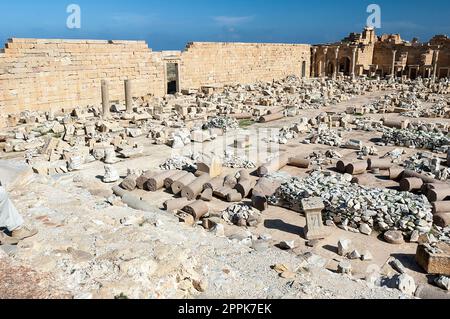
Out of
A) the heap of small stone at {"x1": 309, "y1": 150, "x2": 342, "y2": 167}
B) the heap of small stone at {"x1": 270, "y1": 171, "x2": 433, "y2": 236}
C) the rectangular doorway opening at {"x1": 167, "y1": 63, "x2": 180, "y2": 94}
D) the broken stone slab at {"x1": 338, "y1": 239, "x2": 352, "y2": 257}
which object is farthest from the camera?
the rectangular doorway opening at {"x1": 167, "y1": 63, "x2": 180, "y2": 94}

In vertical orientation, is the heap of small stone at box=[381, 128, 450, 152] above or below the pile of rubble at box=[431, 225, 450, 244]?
above

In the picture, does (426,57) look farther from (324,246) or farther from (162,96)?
(324,246)

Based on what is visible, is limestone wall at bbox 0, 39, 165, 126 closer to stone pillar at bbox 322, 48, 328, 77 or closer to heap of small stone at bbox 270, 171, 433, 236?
heap of small stone at bbox 270, 171, 433, 236

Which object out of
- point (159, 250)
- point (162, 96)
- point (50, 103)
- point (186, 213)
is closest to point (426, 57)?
point (162, 96)

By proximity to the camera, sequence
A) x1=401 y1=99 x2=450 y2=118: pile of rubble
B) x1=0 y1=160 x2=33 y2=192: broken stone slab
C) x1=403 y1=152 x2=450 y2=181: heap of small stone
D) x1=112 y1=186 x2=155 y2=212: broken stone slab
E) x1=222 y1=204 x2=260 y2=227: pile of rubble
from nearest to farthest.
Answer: x1=222 y1=204 x2=260 y2=227: pile of rubble, x1=112 y1=186 x2=155 y2=212: broken stone slab, x1=0 y1=160 x2=33 y2=192: broken stone slab, x1=403 y1=152 x2=450 y2=181: heap of small stone, x1=401 y1=99 x2=450 y2=118: pile of rubble

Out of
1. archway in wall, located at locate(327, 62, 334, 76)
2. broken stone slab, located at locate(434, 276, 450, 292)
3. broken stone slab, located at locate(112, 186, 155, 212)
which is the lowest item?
broken stone slab, located at locate(434, 276, 450, 292)

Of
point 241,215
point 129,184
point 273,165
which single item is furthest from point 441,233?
point 129,184

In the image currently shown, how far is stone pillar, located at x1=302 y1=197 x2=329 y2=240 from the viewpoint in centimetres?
686

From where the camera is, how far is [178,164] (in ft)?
34.5

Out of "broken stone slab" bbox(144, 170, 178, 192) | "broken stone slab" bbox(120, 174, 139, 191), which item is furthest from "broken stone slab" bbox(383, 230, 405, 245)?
"broken stone slab" bbox(120, 174, 139, 191)

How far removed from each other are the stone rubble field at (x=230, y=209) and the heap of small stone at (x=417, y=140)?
1.8 inches

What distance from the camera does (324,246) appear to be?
21.9 ft
